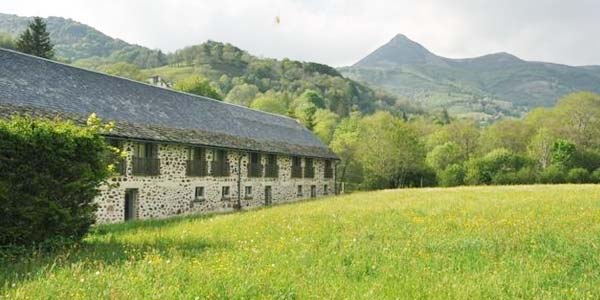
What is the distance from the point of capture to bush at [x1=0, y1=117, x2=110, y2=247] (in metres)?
10.1

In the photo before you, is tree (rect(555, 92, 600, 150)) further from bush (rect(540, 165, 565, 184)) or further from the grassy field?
the grassy field

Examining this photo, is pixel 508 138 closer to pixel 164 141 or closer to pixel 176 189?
pixel 176 189

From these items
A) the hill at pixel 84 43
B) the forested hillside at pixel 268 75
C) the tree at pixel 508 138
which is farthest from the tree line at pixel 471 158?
the hill at pixel 84 43

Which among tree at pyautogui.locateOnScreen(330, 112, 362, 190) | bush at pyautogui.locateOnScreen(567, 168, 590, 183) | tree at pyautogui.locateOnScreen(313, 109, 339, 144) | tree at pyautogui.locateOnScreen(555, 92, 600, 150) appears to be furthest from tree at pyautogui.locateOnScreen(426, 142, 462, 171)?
tree at pyautogui.locateOnScreen(313, 109, 339, 144)

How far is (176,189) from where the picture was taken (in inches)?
1069

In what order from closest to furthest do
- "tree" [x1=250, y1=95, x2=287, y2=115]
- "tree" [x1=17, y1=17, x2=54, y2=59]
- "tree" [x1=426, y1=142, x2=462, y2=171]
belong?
1. "tree" [x1=17, y1=17, x2=54, y2=59]
2. "tree" [x1=426, y1=142, x2=462, y2=171]
3. "tree" [x1=250, y1=95, x2=287, y2=115]

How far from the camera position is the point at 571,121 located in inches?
2704

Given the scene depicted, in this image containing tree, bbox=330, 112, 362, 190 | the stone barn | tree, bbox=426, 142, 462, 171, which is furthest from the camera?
tree, bbox=426, 142, 462, 171

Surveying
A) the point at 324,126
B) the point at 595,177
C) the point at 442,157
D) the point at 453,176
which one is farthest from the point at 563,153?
the point at 324,126

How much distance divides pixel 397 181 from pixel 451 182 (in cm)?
658

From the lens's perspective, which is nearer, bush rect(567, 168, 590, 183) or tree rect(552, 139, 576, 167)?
bush rect(567, 168, 590, 183)

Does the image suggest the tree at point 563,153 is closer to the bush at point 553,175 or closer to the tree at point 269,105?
the bush at point 553,175

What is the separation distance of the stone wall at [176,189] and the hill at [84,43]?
11992cm

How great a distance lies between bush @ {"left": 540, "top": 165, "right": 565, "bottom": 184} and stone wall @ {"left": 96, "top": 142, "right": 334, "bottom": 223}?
36.1 metres
